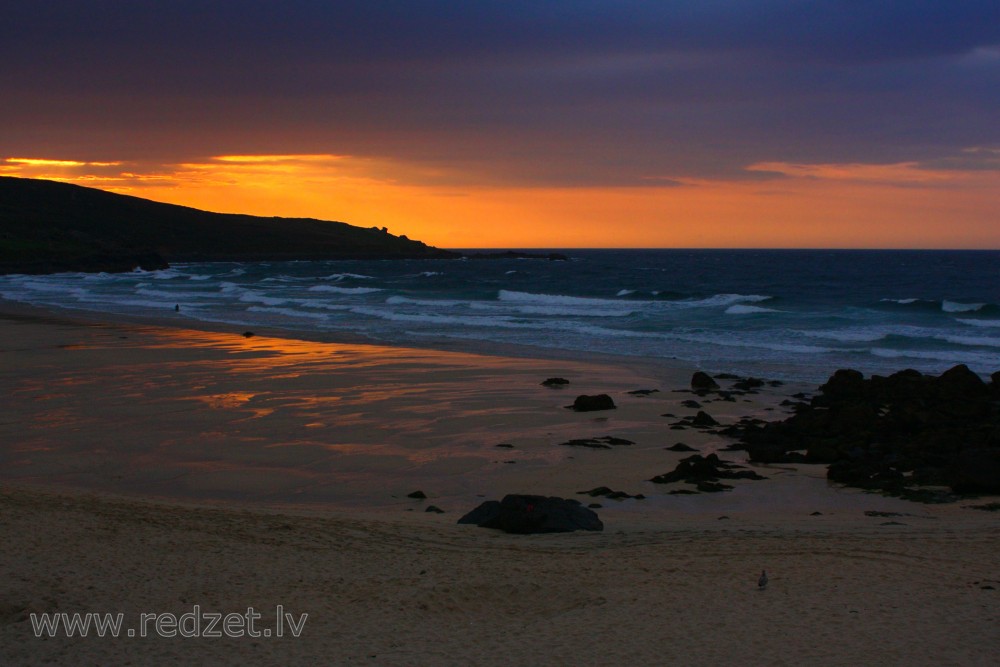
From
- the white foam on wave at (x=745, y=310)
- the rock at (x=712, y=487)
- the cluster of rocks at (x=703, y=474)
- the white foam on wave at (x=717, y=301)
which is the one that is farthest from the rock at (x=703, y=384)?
the white foam on wave at (x=717, y=301)

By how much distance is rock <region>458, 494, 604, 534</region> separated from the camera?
795 centimetres

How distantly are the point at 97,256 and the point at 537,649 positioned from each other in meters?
85.5

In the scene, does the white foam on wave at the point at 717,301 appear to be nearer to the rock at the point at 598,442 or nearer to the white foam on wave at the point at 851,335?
the white foam on wave at the point at 851,335

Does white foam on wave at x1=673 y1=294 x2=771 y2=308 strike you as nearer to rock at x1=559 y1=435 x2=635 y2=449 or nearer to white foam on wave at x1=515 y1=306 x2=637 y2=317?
→ white foam on wave at x1=515 y1=306 x2=637 y2=317

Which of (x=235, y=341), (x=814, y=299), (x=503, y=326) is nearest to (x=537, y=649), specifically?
(x=235, y=341)

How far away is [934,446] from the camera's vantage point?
11750mm

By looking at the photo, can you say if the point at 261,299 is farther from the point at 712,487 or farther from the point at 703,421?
the point at 712,487

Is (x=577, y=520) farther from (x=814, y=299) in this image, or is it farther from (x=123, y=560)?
(x=814, y=299)

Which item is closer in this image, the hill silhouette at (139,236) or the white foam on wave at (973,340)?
the white foam on wave at (973,340)

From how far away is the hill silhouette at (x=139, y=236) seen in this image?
83.2 meters

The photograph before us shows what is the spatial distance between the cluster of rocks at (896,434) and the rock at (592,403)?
2.30 m

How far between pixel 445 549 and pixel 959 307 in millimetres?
40638

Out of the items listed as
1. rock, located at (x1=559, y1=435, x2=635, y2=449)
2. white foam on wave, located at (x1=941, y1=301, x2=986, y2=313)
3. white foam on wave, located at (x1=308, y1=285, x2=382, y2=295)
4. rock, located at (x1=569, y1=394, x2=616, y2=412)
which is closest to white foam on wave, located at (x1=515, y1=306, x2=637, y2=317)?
white foam on wave, located at (x1=941, y1=301, x2=986, y2=313)

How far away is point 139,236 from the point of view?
120250mm
